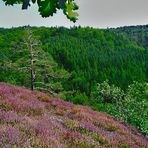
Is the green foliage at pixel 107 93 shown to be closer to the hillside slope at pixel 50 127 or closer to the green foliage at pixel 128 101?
the green foliage at pixel 128 101

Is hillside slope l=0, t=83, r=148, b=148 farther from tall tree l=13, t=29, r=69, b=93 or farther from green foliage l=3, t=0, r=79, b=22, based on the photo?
tall tree l=13, t=29, r=69, b=93

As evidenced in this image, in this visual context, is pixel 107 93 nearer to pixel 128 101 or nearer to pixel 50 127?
pixel 128 101

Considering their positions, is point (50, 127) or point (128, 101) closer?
point (50, 127)

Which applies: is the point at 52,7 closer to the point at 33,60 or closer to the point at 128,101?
the point at 128,101

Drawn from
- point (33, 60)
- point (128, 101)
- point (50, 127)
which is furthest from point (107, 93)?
point (50, 127)

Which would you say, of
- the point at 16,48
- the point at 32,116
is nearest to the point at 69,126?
the point at 32,116

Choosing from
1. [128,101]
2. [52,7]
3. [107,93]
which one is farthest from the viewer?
[107,93]

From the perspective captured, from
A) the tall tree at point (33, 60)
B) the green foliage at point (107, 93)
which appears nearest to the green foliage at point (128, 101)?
the green foliage at point (107, 93)

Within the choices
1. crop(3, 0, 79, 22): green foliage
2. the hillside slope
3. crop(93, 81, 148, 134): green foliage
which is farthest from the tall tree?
crop(3, 0, 79, 22): green foliage

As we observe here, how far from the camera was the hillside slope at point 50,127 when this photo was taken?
9.39 metres

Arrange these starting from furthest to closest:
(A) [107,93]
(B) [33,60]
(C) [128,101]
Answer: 1. (B) [33,60]
2. (A) [107,93]
3. (C) [128,101]

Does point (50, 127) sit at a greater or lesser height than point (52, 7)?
lesser

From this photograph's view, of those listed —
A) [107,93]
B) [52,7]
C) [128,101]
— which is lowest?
[128,101]

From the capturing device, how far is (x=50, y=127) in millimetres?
11281
